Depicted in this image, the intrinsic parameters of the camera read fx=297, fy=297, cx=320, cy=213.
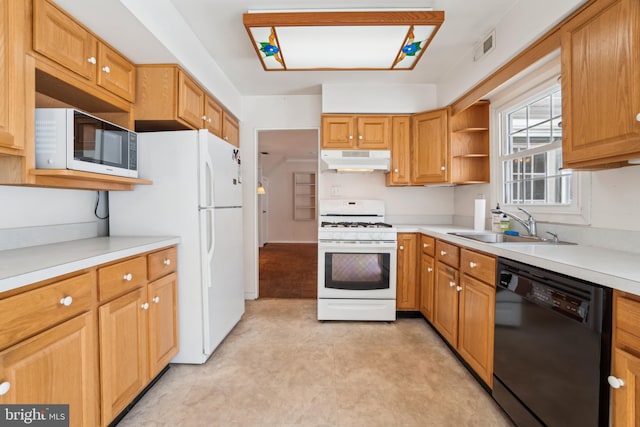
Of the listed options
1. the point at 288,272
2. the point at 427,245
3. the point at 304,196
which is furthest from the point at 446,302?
the point at 304,196

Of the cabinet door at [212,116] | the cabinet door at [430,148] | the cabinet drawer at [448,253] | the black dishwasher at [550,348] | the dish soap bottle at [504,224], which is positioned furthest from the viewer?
the cabinet door at [430,148]

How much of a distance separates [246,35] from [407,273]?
2.57m

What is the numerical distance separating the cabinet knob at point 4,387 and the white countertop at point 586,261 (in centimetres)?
202

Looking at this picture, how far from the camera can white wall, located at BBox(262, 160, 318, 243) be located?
8.52m

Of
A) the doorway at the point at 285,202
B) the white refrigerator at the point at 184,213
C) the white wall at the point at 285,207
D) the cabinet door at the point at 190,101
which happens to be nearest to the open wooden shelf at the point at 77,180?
the white refrigerator at the point at 184,213

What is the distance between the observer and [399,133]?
3.29m

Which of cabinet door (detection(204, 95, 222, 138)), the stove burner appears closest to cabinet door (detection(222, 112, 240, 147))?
cabinet door (detection(204, 95, 222, 138))

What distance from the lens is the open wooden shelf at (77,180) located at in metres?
1.39

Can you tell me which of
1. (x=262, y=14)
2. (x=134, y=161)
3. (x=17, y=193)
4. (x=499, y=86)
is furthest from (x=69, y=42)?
(x=499, y=86)

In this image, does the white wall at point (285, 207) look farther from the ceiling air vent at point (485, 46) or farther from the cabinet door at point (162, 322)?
the cabinet door at point (162, 322)

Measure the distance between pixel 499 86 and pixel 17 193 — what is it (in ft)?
10.4

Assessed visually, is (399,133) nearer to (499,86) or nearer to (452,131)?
(452,131)

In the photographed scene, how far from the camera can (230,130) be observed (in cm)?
331

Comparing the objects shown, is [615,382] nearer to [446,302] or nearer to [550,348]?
[550,348]
